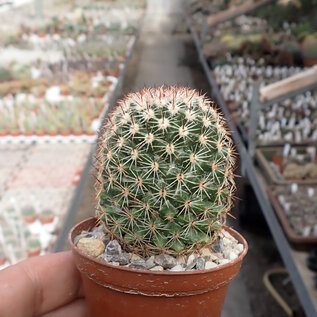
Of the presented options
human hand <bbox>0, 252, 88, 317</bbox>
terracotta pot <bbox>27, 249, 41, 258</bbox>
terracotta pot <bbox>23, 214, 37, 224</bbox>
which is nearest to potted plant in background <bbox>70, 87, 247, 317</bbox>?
human hand <bbox>0, 252, 88, 317</bbox>

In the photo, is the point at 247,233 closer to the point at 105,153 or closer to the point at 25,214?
the point at 25,214

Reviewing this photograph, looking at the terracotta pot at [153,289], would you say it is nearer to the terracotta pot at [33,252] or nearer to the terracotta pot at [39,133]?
the terracotta pot at [33,252]

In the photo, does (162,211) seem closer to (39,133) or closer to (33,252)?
(33,252)

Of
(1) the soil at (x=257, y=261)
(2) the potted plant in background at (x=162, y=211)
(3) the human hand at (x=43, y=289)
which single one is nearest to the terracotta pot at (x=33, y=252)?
(1) the soil at (x=257, y=261)

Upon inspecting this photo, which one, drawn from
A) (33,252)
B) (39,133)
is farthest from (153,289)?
(39,133)

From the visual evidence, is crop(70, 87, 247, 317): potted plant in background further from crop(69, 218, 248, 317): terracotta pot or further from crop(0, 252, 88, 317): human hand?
crop(0, 252, 88, 317): human hand

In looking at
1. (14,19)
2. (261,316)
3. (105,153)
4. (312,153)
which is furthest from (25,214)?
(14,19)
